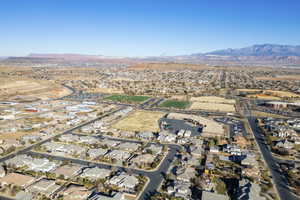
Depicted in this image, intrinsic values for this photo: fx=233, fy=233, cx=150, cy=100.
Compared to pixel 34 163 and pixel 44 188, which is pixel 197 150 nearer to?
pixel 44 188

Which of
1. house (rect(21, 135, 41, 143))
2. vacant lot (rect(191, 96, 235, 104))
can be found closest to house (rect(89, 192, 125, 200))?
house (rect(21, 135, 41, 143))

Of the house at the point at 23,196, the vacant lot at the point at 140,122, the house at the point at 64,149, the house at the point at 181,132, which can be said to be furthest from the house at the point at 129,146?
the house at the point at 23,196

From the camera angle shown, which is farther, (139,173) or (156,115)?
(156,115)

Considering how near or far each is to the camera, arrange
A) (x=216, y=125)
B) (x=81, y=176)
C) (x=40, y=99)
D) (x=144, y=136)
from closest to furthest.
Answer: (x=81, y=176)
(x=144, y=136)
(x=216, y=125)
(x=40, y=99)

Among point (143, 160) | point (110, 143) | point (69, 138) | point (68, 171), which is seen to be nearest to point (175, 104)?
point (110, 143)

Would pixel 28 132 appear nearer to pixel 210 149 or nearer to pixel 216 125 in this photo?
pixel 210 149

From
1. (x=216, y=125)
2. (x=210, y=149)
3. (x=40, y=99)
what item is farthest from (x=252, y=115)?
(x=40, y=99)
